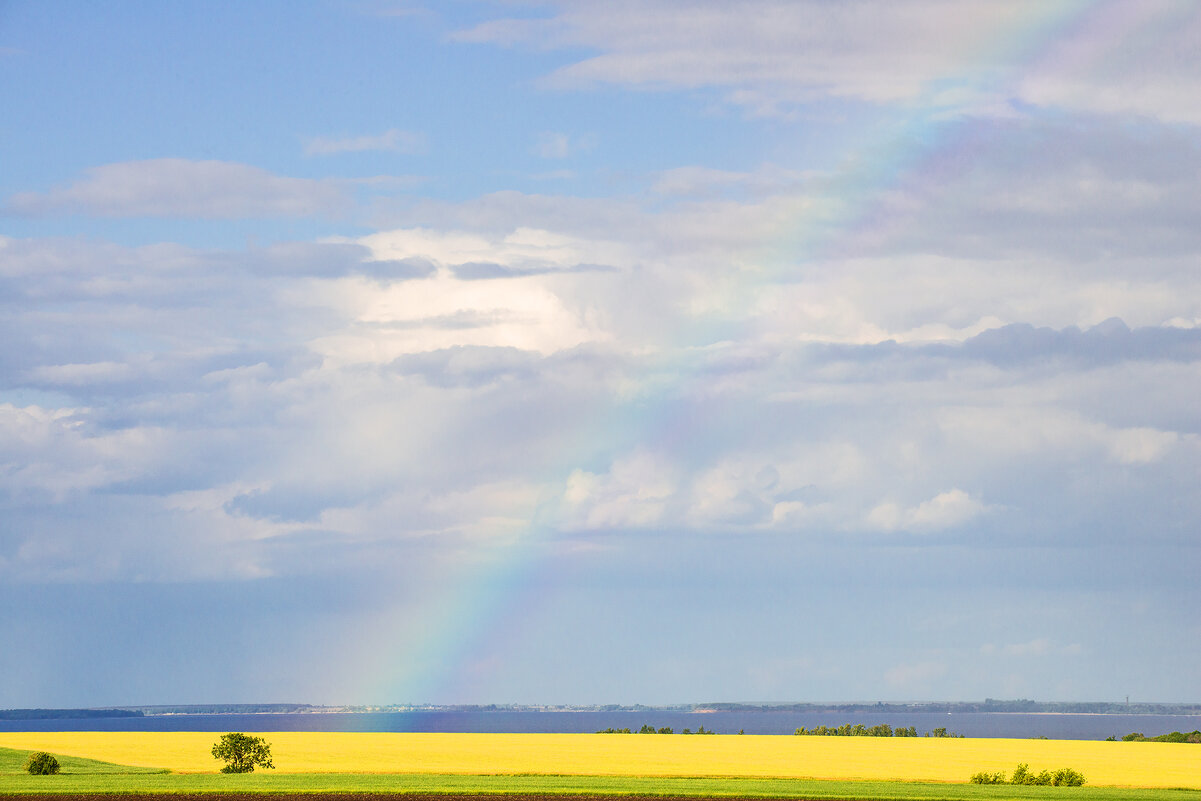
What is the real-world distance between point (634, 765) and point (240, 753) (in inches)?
984

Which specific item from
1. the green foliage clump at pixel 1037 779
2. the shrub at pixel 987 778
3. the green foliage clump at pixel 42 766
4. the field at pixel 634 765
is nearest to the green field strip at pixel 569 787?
the field at pixel 634 765

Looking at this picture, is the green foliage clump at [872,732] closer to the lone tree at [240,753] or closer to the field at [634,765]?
the field at [634,765]

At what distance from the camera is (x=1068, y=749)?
11412cm

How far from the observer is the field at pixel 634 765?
66.1 m

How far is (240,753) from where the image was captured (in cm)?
8212

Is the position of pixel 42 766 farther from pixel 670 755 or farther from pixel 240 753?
pixel 670 755

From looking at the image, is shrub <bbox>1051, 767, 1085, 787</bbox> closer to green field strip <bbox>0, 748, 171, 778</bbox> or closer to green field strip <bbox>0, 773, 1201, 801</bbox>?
green field strip <bbox>0, 773, 1201, 801</bbox>

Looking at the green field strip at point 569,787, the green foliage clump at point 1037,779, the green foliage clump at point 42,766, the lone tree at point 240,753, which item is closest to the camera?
the green field strip at point 569,787

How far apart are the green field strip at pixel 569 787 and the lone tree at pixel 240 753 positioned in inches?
230

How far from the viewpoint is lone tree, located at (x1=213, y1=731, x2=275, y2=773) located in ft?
268

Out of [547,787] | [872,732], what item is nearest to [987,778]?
[547,787]

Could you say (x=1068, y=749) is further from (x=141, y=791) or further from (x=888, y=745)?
(x=141, y=791)

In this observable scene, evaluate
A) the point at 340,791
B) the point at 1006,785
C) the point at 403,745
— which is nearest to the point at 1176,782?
the point at 1006,785

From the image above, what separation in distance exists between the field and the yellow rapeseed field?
0.40ft
